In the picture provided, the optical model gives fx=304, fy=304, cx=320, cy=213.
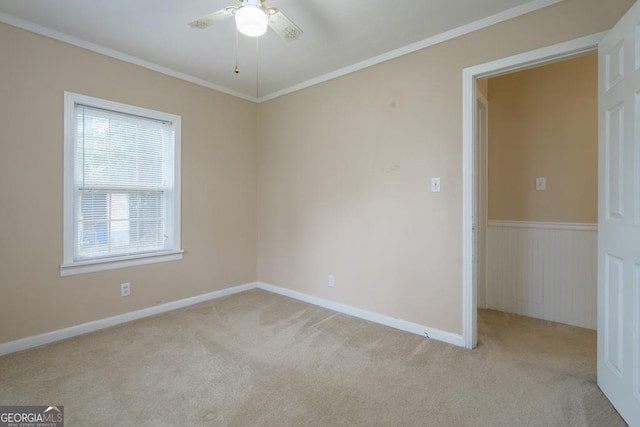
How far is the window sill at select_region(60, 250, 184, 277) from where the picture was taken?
8.59 ft

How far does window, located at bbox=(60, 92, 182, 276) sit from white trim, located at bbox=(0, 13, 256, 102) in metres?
0.44

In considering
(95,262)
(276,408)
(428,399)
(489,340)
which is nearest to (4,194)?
(95,262)

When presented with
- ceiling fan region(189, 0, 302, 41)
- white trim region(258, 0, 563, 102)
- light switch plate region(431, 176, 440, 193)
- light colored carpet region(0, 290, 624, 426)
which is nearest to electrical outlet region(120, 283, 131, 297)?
light colored carpet region(0, 290, 624, 426)

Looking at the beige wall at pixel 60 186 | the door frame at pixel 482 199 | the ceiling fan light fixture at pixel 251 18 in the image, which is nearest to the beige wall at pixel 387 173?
the beige wall at pixel 60 186

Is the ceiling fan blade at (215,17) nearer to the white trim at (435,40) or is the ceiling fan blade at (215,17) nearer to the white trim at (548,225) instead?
the white trim at (435,40)

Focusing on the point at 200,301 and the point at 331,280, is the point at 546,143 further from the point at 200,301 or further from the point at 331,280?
the point at 200,301

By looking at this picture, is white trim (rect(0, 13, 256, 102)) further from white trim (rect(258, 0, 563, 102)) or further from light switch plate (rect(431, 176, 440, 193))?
light switch plate (rect(431, 176, 440, 193))

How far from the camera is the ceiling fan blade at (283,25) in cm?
172

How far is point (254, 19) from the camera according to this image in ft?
5.16

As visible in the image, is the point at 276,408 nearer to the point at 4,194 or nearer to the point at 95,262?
the point at 95,262

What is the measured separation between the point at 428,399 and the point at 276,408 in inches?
34.9

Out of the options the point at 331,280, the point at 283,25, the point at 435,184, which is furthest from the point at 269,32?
the point at 331,280

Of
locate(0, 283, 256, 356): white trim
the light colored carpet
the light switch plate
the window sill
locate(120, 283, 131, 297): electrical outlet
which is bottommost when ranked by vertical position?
the light colored carpet

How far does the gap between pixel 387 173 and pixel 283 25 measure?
5.12 ft
